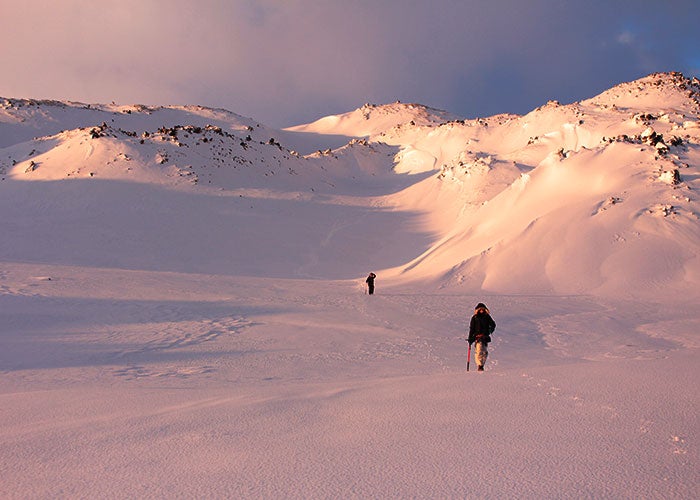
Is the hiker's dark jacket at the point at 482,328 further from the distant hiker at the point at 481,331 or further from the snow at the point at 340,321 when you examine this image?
the snow at the point at 340,321

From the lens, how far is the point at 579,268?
20594mm

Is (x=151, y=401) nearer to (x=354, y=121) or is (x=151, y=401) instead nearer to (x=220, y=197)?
(x=220, y=197)

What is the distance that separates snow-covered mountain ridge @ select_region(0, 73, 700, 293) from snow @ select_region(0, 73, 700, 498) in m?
0.20

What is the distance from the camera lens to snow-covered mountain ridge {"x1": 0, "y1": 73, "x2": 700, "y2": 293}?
21.3 metres

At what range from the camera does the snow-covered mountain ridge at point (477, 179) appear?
21266 millimetres

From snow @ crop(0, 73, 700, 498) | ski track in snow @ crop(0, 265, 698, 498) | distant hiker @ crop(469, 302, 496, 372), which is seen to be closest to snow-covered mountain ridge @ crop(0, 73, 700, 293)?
snow @ crop(0, 73, 700, 498)

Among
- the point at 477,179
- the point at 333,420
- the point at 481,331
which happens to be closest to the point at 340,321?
the point at 481,331

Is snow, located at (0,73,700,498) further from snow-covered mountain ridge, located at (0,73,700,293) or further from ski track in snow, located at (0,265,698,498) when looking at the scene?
snow-covered mountain ridge, located at (0,73,700,293)

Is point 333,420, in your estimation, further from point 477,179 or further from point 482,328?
point 477,179

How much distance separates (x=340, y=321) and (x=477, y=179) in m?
31.8

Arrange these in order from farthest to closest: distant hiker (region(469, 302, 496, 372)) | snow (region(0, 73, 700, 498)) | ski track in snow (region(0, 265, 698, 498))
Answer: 1. distant hiker (region(469, 302, 496, 372))
2. snow (region(0, 73, 700, 498))
3. ski track in snow (region(0, 265, 698, 498))

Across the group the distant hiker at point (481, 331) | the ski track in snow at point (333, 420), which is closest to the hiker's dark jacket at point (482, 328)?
the distant hiker at point (481, 331)

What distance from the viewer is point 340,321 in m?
14.4

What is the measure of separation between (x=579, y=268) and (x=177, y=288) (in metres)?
17.8
